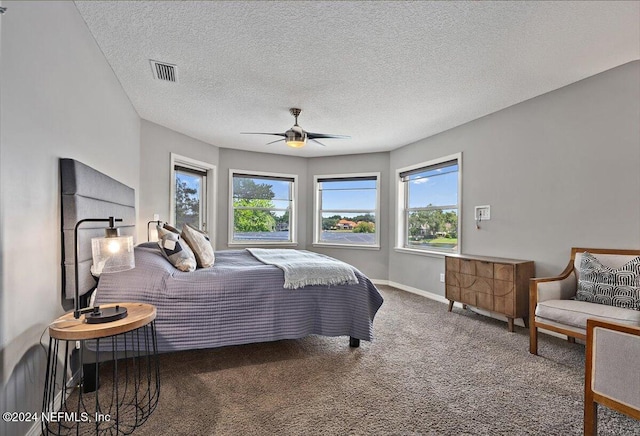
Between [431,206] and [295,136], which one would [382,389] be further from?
[431,206]

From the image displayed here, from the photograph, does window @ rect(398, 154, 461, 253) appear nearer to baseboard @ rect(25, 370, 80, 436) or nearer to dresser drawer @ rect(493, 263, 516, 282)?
dresser drawer @ rect(493, 263, 516, 282)

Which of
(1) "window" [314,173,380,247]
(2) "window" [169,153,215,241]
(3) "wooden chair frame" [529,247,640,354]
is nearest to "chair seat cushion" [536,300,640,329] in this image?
(3) "wooden chair frame" [529,247,640,354]

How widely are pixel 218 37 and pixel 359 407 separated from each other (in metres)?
2.67

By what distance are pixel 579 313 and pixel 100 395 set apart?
3.33 metres

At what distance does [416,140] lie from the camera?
506cm

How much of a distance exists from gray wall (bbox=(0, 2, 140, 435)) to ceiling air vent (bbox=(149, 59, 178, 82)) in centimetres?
55

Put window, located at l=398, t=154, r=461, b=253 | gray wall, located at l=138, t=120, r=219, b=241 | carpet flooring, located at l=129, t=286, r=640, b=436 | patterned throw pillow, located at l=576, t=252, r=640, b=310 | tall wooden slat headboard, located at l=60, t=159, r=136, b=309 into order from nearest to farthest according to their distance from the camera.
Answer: carpet flooring, located at l=129, t=286, r=640, b=436 < tall wooden slat headboard, located at l=60, t=159, r=136, b=309 < patterned throw pillow, located at l=576, t=252, r=640, b=310 < gray wall, located at l=138, t=120, r=219, b=241 < window, located at l=398, t=154, r=461, b=253

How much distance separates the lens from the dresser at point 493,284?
10.5 ft

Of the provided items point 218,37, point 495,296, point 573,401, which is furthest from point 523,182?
point 218,37

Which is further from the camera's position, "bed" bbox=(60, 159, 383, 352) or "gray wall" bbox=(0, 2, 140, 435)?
"bed" bbox=(60, 159, 383, 352)

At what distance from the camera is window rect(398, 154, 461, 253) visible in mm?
4527

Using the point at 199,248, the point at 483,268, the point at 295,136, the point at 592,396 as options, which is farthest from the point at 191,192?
the point at 592,396

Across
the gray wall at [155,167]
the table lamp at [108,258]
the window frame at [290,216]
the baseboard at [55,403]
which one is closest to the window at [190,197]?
the gray wall at [155,167]

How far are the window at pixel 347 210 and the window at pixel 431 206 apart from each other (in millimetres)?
549
